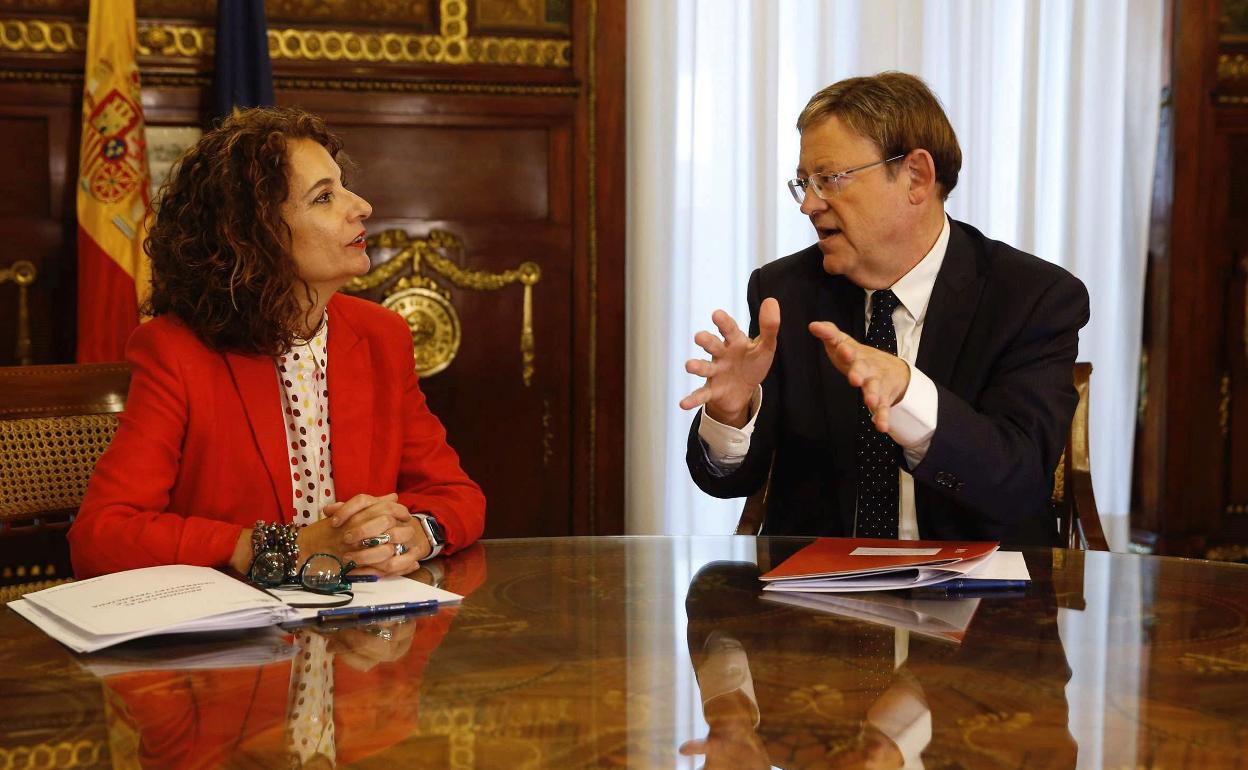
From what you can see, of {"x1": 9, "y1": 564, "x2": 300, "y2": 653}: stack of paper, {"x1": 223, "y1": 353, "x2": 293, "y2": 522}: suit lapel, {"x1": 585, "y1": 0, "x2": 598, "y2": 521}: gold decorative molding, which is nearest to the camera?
{"x1": 9, "y1": 564, "x2": 300, "y2": 653}: stack of paper

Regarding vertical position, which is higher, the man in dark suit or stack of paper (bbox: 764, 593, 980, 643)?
the man in dark suit

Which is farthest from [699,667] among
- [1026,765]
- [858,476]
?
[858,476]

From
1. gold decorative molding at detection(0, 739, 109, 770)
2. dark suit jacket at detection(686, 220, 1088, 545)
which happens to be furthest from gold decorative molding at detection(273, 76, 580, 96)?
gold decorative molding at detection(0, 739, 109, 770)

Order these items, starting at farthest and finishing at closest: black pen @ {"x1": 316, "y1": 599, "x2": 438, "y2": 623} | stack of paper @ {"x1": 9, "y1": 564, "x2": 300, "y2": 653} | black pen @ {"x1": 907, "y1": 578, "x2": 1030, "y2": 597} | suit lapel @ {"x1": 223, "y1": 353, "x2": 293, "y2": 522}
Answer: suit lapel @ {"x1": 223, "y1": 353, "x2": 293, "y2": 522}, black pen @ {"x1": 907, "y1": 578, "x2": 1030, "y2": 597}, black pen @ {"x1": 316, "y1": 599, "x2": 438, "y2": 623}, stack of paper @ {"x1": 9, "y1": 564, "x2": 300, "y2": 653}

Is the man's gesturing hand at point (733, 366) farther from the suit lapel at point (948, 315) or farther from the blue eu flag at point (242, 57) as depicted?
the blue eu flag at point (242, 57)

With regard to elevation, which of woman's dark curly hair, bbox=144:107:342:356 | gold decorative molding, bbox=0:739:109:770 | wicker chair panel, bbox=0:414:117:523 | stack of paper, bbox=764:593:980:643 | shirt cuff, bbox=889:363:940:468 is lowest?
gold decorative molding, bbox=0:739:109:770

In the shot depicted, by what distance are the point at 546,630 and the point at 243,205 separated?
116 centimetres

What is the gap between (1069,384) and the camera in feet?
7.63

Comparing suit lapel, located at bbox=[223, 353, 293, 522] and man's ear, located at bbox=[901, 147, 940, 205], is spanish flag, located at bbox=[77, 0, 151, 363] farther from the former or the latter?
man's ear, located at bbox=[901, 147, 940, 205]

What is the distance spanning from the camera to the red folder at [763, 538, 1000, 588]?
5.68 feet

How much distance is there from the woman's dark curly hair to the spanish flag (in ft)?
4.96

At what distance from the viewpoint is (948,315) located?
2.41 m

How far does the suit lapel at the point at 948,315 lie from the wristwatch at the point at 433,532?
0.95 meters

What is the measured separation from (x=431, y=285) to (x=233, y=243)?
81.4 inches
